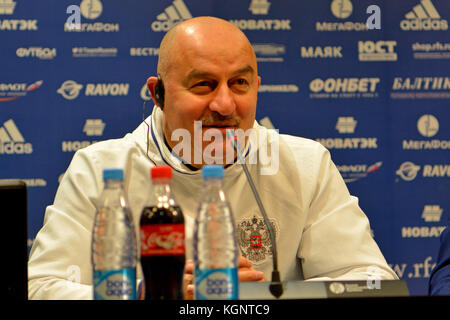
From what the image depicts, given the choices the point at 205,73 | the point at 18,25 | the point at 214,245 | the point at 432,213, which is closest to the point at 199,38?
the point at 205,73

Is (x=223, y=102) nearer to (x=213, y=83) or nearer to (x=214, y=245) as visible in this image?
(x=213, y=83)

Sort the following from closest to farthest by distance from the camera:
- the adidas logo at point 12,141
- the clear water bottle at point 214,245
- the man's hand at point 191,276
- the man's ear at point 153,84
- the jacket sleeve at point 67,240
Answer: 1. the clear water bottle at point 214,245
2. the man's hand at point 191,276
3. the jacket sleeve at point 67,240
4. the man's ear at point 153,84
5. the adidas logo at point 12,141

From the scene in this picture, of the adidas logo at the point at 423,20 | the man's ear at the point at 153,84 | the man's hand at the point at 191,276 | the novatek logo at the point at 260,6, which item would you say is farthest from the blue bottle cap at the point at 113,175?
the adidas logo at the point at 423,20

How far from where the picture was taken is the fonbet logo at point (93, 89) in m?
3.33

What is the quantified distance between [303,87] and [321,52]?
24 cm

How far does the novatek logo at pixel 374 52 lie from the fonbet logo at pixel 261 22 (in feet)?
1.49

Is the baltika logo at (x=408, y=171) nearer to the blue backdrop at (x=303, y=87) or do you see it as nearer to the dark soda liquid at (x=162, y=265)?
the blue backdrop at (x=303, y=87)

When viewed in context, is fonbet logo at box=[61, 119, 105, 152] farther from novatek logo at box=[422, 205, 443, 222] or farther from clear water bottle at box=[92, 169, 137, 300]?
clear water bottle at box=[92, 169, 137, 300]

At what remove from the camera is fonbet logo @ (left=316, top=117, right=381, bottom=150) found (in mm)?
3416

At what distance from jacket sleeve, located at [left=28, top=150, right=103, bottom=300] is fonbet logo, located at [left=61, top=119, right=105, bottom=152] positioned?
5.63ft
